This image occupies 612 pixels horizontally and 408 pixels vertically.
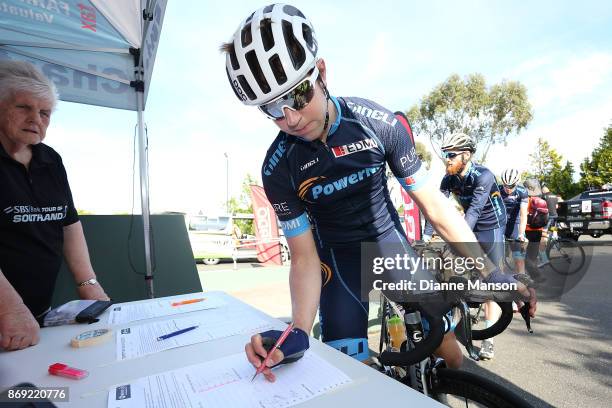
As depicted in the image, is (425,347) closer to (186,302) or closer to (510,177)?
(186,302)

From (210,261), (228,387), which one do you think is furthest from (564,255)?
(210,261)

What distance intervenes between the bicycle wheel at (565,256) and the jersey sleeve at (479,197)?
525cm

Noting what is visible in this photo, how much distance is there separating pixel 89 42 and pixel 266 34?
9.35 ft

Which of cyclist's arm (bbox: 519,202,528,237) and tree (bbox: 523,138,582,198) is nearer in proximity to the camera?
cyclist's arm (bbox: 519,202,528,237)

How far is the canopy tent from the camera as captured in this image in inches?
122

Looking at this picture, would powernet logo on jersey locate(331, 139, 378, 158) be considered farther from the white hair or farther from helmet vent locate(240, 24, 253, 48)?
the white hair

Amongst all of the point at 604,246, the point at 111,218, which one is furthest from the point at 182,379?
the point at 604,246

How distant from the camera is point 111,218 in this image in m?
3.65

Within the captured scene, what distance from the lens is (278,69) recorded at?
141 cm

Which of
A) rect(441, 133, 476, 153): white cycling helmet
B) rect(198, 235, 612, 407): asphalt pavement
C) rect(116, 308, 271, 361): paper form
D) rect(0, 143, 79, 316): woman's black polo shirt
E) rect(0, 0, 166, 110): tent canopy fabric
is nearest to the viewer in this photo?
rect(116, 308, 271, 361): paper form

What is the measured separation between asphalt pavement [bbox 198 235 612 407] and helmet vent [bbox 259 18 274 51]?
3063 millimetres

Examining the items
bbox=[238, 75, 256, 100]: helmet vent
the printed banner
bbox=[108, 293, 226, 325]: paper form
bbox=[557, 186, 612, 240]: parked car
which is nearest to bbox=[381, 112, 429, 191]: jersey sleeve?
bbox=[238, 75, 256, 100]: helmet vent

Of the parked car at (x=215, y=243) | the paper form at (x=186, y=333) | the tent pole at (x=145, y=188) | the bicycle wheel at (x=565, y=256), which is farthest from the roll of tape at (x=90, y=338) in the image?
the parked car at (x=215, y=243)

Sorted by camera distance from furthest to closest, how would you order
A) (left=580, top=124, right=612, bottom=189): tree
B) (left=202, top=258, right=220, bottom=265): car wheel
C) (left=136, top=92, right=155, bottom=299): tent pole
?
(left=580, top=124, right=612, bottom=189): tree → (left=202, top=258, right=220, bottom=265): car wheel → (left=136, top=92, right=155, bottom=299): tent pole
